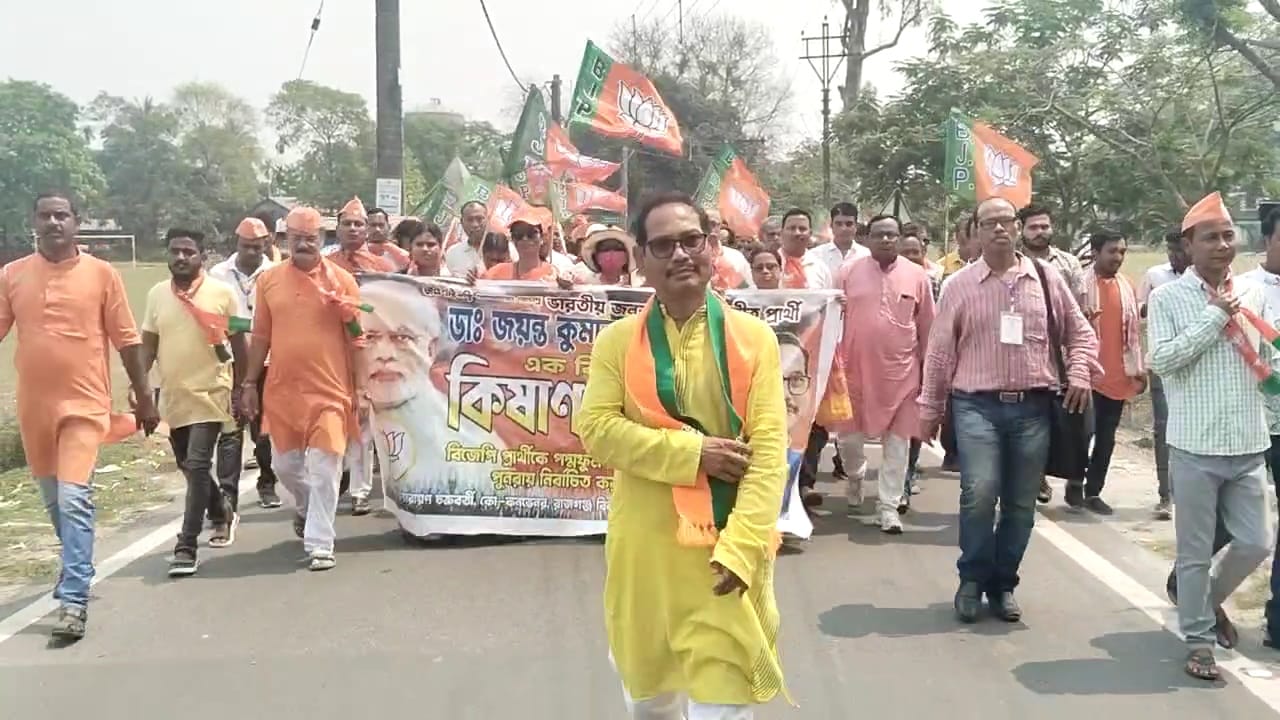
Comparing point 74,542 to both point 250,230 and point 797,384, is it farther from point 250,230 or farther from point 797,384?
point 797,384

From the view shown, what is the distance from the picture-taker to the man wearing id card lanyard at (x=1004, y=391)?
537 centimetres

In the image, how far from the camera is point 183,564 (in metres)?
6.28

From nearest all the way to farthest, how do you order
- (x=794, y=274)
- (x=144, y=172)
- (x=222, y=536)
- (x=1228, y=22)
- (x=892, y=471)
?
(x=222, y=536) < (x=892, y=471) < (x=794, y=274) < (x=1228, y=22) < (x=144, y=172)

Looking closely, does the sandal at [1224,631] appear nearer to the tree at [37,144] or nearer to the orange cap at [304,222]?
the orange cap at [304,222]

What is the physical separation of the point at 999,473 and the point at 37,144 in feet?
181

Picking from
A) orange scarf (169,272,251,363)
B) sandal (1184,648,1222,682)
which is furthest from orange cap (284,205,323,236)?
sandal (1184,648,1222,682)

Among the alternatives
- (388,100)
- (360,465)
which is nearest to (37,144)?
(388,100)

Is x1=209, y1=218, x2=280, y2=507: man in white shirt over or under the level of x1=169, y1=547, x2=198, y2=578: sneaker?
over

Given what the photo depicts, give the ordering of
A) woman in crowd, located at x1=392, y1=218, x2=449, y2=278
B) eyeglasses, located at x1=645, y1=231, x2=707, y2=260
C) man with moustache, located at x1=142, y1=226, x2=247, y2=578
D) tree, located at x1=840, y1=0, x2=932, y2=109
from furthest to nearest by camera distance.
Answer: tree, located at x1=840, y1=0, x2=932, y2=109 < woman in crowd, located at x1=392, y1=218, x2=449, y2=278 < man with moustache, located at x1=142, y1=226, x2=247, y2=578 < eyeglasses, located at x1=645, y1=231, x2=707, y2=260

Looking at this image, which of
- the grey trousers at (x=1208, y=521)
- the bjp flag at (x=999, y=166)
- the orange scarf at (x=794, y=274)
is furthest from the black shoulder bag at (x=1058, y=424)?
the bjp flag at (x=999, y=166)

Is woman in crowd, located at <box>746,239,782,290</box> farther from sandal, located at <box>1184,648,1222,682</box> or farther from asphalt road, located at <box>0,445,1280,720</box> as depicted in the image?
sandal, located at <box>1184,648,1222,682</box>

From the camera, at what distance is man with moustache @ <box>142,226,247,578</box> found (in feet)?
21.4

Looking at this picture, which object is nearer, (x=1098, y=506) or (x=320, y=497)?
(x=320, y=497)

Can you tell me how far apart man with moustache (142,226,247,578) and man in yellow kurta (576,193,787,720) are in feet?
13.4
